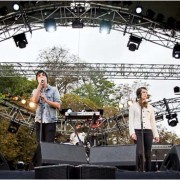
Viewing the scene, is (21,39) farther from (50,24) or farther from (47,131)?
(47,131)

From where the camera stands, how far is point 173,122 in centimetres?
1577

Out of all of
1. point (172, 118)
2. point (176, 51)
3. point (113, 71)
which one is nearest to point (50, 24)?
point (176, 51)

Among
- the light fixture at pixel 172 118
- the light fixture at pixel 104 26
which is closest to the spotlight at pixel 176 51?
the light fixture at pixel 104 26

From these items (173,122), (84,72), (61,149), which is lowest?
(61,149)

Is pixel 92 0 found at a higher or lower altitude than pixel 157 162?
higher

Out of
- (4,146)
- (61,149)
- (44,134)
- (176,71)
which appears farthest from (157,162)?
(4,146)

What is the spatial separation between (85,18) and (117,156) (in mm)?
7843

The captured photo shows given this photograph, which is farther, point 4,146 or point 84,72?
point 4,146

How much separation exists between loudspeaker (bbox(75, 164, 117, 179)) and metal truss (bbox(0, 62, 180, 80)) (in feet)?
40.2

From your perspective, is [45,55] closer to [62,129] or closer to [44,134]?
[62,129]

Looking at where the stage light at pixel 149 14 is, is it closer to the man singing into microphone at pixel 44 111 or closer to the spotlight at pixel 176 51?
the spotlight at pixel 176 51

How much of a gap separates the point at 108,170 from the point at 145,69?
12.7 metres

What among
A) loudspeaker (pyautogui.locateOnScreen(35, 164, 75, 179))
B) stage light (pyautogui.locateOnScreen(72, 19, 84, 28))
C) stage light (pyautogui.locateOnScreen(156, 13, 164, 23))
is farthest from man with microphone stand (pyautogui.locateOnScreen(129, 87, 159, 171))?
stage light (pyautogui.locateOnScreen(156, 13, 164, 23))

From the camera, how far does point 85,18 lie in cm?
1121
